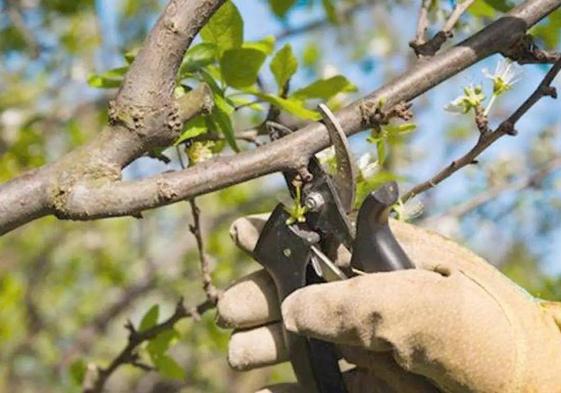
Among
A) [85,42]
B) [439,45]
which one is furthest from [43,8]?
[439,45]

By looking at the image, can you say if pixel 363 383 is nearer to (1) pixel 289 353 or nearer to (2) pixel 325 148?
(1) pixel 289 353

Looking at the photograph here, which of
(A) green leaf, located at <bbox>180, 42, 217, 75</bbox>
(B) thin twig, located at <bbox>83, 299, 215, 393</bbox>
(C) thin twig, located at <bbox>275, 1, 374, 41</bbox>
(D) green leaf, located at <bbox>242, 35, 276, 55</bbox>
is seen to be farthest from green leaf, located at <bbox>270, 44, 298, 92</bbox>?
(C) thin twig, located at <bbox>275, 1, 374, 41</bbox>

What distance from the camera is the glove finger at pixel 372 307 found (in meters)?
0.94

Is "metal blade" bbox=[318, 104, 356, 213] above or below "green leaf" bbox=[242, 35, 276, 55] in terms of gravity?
below

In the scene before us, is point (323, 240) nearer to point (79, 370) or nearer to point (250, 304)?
point (250, 304)

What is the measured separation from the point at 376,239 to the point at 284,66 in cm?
40

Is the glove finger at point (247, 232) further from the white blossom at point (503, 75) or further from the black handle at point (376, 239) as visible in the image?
the white blossom at point (503, 75)

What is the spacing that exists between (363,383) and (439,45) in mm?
410

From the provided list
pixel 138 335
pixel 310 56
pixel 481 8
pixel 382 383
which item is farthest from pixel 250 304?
pixel 310 56

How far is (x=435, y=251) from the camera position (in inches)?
42.1

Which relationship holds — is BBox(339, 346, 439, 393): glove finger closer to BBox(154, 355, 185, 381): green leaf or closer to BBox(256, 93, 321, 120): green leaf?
BBox(256, 93, 321, 120): green leaf

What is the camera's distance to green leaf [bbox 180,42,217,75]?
47.6 inches

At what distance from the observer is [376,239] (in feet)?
3.27

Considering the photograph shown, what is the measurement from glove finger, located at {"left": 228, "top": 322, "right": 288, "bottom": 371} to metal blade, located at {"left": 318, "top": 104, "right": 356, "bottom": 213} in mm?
178
